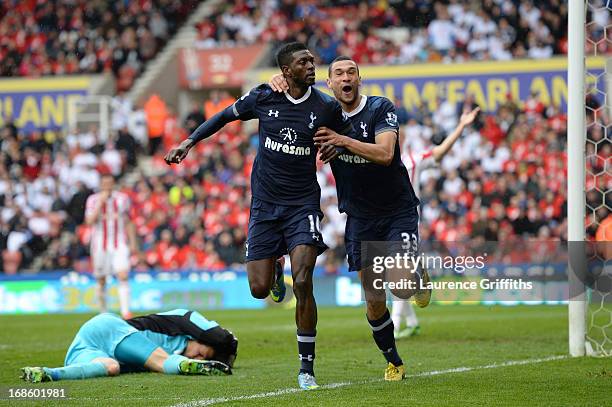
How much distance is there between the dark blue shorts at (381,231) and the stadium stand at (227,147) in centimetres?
1170

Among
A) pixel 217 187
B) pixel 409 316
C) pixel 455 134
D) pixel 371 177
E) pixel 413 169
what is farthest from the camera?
pixel 217 187

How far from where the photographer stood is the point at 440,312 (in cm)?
1867

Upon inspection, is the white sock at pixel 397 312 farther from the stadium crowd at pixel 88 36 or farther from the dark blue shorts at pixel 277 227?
the stadium crowd at pixel 88 36

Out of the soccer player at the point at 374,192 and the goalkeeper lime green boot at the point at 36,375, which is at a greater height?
the soccer player at the point at 374,192

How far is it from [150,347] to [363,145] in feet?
8.83

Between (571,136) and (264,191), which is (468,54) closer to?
(571,136)

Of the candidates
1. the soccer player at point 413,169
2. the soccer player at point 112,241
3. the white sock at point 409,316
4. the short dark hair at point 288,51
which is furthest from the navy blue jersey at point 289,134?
the soccer player at point 112,241

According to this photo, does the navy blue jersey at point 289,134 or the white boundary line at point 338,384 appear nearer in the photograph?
the white boundary line at point 338,384

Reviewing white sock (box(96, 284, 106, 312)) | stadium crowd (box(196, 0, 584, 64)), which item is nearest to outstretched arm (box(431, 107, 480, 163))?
white sock (box(96, 284, 106, 312))

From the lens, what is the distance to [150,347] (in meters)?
9.51

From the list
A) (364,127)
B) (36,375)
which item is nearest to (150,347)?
(36,375)

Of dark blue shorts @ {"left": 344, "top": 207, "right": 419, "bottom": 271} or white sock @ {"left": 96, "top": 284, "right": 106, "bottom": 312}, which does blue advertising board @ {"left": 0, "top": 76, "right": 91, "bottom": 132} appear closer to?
white sock @ {"left": 96, "top": 284, "right": 106, "bottom": 312}

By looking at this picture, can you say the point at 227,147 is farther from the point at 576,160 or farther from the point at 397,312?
the point at 576,160

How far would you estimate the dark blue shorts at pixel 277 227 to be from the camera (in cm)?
852
